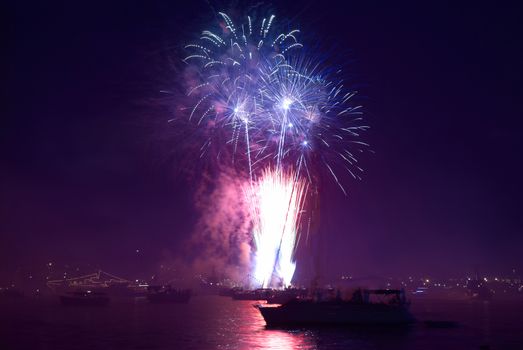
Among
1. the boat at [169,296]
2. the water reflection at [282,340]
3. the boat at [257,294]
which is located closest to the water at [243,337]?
the water reflection at [282,340]

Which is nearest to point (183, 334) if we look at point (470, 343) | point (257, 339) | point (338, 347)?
point (257, 339)

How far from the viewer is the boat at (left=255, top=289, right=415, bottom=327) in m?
69.0

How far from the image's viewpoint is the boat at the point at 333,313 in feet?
226

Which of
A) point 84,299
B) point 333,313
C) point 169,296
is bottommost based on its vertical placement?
point 333,313

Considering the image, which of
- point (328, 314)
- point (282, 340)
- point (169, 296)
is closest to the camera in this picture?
point (282, 340)

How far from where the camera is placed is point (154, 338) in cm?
5606

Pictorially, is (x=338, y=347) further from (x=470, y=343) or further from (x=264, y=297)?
(x=264, y=297)

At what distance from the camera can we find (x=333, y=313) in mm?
69688

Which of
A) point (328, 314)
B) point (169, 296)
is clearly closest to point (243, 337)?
point (328, 314)

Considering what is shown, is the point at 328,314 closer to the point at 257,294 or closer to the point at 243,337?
the point at 243,337

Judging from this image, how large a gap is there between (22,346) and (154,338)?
12.2 metres

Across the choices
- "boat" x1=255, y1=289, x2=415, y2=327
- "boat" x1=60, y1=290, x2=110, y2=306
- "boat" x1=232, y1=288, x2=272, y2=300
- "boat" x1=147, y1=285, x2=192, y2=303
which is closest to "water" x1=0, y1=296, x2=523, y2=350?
"boat" x1=255, y1=289, x2=415, y2=327

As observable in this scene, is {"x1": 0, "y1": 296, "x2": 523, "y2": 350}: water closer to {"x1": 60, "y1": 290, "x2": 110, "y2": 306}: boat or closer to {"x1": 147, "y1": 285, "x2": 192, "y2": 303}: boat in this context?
{"x1": 60, "y1": 290, "x2": 110, "y2": 306}: boat

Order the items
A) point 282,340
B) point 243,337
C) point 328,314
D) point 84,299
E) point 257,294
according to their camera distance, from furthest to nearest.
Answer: point 257,294, point 84,299, point 328,314, point 243,337, point 282,340
